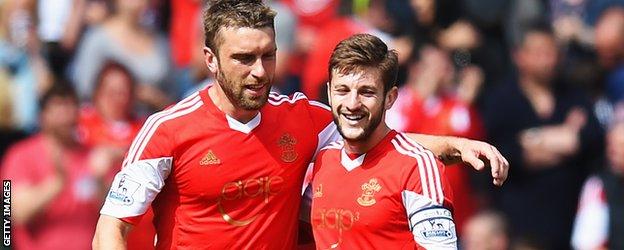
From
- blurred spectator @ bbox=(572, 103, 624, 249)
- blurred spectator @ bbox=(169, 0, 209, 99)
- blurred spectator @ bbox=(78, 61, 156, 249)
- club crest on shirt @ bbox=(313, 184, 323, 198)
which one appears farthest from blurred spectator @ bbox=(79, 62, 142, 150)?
club crest on shirt @ bbox=(313, 184, 323, 198)

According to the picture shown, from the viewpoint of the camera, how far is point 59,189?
12195mm

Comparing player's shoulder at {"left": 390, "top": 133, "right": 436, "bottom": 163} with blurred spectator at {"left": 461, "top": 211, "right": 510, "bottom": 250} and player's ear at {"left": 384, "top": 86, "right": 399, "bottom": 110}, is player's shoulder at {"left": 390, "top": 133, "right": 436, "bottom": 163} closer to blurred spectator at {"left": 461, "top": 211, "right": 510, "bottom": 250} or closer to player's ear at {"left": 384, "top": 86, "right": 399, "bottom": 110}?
player's ear at {"left": 384, "top": 86, "right": 399, "bottom": 110}

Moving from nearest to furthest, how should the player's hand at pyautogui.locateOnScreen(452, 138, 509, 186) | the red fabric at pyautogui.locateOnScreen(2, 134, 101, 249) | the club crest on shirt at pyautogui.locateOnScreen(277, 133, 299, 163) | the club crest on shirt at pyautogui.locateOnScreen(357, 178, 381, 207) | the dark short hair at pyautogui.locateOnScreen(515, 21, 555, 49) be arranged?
the player's hand at pyautogui.locateOnScreen(452, 138, 509, 186)
the club crest on shirt at pyautogui.locateOnScreen(357, 178, 381, 207)
the club crest on shirt at pyautogui.locateOnScreen(277, 133, 299, 163)
the red fabric at pyautogui.locateOnScreen(2, 134, 101, 249)
the dark short hair at pyautogui.locateOnScreen(515, 21, 555, 49)

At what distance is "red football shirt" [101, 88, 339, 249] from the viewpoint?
706 cm

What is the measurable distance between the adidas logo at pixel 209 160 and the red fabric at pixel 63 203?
5.15 metres

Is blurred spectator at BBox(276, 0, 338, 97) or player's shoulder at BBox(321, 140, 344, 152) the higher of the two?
player's shoulder at BBox(321, 140, 344, 152)

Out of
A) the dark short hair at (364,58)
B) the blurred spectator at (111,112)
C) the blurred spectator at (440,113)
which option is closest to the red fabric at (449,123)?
the blurred spectator at (440,113)

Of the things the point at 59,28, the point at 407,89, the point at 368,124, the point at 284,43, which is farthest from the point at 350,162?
the point at 59,28

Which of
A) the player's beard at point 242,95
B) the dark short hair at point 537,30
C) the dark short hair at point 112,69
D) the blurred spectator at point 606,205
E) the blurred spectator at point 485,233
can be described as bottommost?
the blurred spectator at point 485,233

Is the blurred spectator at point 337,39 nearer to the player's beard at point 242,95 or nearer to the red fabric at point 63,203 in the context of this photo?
the red fabric at point 63,203

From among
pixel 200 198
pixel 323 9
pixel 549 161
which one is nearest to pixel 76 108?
pixel 323 9

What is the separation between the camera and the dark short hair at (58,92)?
1231 centimetres

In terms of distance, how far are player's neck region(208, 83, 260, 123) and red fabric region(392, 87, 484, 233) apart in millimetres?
4885

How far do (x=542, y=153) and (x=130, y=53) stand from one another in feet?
11.5
